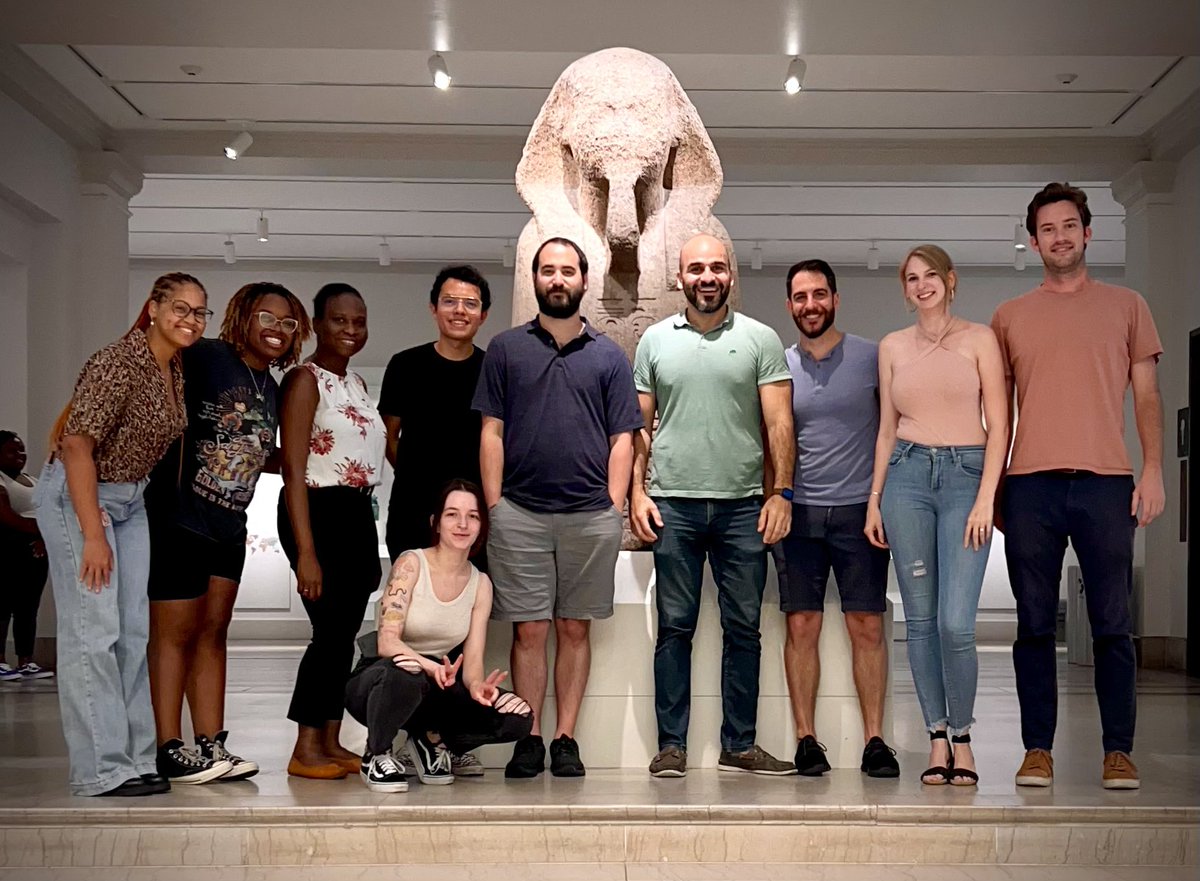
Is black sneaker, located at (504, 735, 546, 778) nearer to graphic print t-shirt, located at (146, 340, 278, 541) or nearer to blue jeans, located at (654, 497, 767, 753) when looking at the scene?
blue jeans, located at (654, 497, 767, 753)

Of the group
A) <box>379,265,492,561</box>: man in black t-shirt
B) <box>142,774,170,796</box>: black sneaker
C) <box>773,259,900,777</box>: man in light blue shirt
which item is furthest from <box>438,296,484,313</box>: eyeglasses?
<box>142,774,170,796</box>: black sneaker

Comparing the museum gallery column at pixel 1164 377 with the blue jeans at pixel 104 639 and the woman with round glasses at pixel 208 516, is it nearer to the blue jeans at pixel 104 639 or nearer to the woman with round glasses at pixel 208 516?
the woman with round glasses at pixel 208 516

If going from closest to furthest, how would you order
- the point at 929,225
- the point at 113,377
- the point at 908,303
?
the point at 113,377
the point at 908,303
the point at 929,225

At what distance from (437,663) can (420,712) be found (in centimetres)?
18

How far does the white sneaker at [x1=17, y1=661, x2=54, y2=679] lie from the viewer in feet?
31.7

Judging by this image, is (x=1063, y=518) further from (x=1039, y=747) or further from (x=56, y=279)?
(x=56, y=279)

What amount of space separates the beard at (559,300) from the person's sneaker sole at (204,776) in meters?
1.88

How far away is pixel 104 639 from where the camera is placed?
4.58 meters

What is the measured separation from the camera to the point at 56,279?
10.4m

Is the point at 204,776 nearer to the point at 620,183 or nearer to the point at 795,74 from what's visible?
the point at 620,183

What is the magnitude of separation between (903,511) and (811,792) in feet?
3.13

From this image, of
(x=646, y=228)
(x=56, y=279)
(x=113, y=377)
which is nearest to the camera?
(x=113, y=377)

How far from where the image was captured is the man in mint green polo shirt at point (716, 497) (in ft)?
16.3

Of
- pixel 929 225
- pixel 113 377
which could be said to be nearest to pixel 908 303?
pixel 113 377
